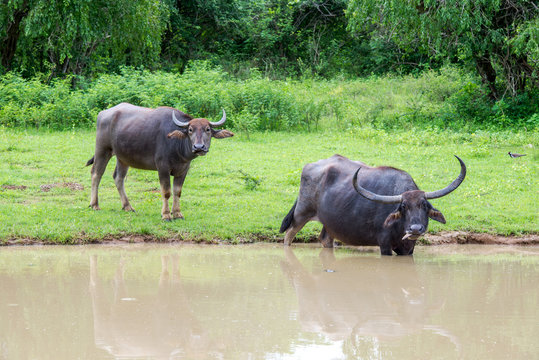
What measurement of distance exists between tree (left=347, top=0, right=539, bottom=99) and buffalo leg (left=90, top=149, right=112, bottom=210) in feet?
28.2

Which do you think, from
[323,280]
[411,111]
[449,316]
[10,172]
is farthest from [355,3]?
[449,316]

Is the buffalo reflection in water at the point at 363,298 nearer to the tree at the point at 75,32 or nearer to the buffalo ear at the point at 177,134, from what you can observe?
the buffalo ear at the point at 177,134

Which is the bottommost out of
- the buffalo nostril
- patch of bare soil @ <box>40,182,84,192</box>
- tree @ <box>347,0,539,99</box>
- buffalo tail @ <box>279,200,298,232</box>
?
patch of bare soil @ <box>40,182,84,192</box>

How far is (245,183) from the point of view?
11.7m

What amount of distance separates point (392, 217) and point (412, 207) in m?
0.25

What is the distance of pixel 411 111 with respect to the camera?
18391 millimetres

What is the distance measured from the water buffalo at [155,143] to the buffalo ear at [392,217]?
3.00m

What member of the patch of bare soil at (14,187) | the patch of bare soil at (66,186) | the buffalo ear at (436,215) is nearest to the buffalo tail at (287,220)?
the buffalo ear at (436,215)

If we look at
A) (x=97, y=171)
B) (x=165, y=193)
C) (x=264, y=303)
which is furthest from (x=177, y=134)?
(x=264, y=303)

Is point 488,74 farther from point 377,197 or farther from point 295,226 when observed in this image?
point 377,197

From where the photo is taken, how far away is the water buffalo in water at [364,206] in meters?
7.83

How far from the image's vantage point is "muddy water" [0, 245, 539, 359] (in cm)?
493

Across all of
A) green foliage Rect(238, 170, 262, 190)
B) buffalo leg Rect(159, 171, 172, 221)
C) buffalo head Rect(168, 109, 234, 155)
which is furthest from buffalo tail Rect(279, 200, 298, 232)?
green foliage Rect(238, 170, 262, 190)

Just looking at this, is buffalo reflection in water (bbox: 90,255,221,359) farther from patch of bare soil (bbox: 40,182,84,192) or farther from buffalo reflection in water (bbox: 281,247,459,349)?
patch of bare soil (bbox: 40,182,84,192)
